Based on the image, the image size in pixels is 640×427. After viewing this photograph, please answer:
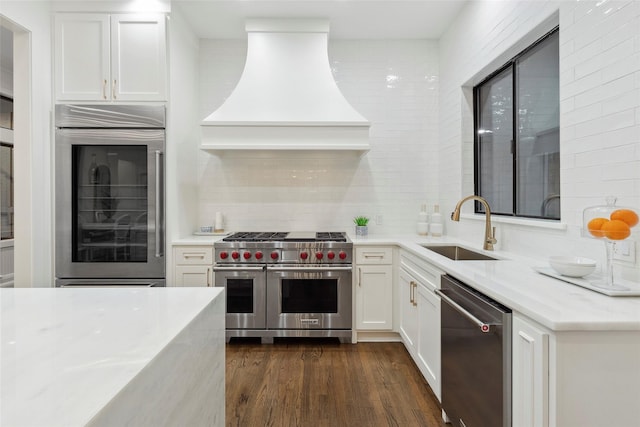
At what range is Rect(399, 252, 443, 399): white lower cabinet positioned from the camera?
2225mm

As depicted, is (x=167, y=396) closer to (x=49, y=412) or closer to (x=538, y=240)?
(x=49, y=412)

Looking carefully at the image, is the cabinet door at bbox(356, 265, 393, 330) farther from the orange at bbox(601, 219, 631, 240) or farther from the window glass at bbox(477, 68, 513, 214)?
the orange at bbox(601, 219, 631, 240)

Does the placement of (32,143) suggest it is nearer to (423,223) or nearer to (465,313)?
(465,313)

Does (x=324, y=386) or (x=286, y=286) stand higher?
(x=286, y=286)

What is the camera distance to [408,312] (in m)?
2.89

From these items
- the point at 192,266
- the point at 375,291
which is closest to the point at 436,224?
the point at 375,291

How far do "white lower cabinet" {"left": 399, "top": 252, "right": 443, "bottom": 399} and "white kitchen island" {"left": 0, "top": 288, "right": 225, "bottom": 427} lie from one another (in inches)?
53.3

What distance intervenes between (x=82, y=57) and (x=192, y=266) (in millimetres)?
2024

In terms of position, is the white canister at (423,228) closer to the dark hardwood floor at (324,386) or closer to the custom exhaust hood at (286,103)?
the custom exhaust hood at (286,103)

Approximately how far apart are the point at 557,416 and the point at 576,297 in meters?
0.45

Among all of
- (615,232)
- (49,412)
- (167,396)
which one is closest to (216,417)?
(167,396)

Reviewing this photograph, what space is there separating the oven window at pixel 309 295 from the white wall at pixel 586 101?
4.84 feet

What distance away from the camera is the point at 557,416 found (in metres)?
1.12

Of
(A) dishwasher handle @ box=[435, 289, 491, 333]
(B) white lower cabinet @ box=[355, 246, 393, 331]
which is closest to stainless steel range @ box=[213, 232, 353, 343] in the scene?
(B) white lower cabinet @ box=[355, 246, 393, 331]
